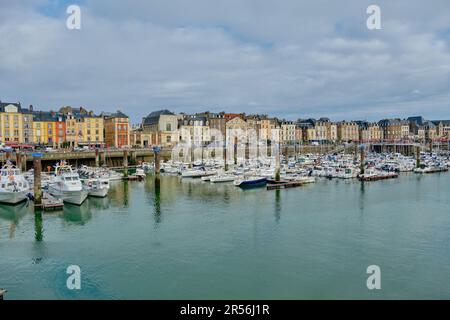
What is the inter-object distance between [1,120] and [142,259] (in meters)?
60.2

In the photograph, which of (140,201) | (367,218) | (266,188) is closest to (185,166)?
(266,188)

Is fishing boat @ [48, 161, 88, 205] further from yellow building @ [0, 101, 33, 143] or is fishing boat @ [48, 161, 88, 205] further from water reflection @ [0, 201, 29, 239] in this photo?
yellow building @ [0, 101, 33, 143]

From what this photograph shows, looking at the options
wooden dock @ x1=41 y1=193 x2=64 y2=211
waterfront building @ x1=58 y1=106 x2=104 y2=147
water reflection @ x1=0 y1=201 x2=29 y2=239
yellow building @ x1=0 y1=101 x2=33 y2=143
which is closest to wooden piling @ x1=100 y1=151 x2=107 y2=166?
waterfront building @ x1=58 y1=106 x2=104 y2=147

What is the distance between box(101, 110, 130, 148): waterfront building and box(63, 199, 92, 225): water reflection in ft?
175

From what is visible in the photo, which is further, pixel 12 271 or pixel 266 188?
pixel 266 188

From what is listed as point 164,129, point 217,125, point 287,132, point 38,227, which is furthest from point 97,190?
point 287,132

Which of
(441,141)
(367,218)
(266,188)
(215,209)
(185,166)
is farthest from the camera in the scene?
(441,141)

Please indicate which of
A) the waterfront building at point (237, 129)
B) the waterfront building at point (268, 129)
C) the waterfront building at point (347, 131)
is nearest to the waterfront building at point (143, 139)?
the waterfront building at point (237, 129)

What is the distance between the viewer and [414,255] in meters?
20.1

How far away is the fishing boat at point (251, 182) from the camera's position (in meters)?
44.2

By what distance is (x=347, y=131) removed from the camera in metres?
130

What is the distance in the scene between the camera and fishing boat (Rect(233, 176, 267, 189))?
44250 millimetres

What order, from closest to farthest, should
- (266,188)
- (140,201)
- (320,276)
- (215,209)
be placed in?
1. (320,276)
2. (215,209)
3. (140,201)
4. (266,188)
